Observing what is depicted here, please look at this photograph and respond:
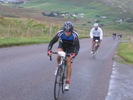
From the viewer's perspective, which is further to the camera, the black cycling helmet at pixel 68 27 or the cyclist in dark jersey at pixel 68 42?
the cyclist in dark jersey at pixel 68 42

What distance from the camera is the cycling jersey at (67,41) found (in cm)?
1038

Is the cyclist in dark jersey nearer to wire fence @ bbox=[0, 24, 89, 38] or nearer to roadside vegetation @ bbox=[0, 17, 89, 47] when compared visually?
roadside vegetation @ bbox=[0, 17, 89, 47]

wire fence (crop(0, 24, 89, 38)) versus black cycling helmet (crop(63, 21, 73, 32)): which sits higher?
black cycling helmet (crop(63, 21, 73, 32))

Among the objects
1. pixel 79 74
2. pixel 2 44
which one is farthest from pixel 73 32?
pixel 2 44

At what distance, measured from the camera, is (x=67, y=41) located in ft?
34.5

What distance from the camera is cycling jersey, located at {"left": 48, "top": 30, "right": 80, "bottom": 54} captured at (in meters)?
10.4

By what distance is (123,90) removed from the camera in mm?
12461

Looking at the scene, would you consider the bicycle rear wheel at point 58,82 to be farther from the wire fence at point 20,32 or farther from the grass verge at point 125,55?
the wire fence at point 20,32

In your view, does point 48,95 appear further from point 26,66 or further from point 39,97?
point 26,66

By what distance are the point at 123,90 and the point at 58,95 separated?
316 cm

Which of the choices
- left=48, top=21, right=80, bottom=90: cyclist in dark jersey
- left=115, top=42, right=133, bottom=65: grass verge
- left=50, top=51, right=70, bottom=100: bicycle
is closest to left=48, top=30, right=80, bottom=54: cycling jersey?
left=48, top=21, right=80, bottom=90: cyclist in dark jersey

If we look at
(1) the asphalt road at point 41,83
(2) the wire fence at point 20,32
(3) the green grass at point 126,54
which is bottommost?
(3) the green grass at point 126,54

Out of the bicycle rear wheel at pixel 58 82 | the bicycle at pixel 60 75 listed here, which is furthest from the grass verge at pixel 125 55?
the bicycle rear wheel at pixel 58 82

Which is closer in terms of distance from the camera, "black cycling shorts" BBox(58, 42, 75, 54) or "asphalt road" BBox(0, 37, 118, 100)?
"asphalt road" BBox(0, 37, 118, 100)
